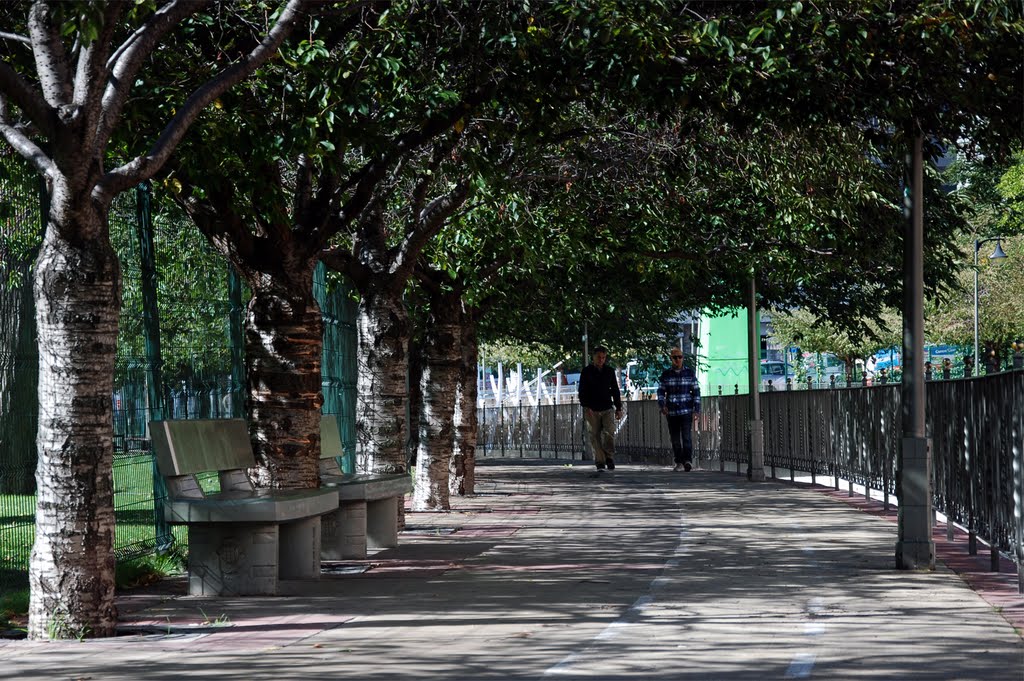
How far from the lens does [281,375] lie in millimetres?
12164

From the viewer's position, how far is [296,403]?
12.2m

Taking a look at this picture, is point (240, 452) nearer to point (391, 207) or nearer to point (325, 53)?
point (325, 53)

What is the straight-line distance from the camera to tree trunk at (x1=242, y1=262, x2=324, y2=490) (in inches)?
478

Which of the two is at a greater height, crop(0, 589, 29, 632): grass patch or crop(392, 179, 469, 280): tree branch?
crop(392, 179, 469, 280): tree branch

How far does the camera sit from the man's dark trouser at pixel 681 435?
85.4ft

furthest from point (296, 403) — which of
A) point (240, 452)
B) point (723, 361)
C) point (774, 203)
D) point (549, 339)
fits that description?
point (723, 361)

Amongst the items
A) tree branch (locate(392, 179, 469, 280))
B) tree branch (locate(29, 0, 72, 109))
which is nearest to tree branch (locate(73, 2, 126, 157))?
tree branch (locate(29, 0, 72, 109))

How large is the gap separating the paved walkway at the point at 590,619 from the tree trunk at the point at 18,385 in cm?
110

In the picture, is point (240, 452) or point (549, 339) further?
point (549, 339)

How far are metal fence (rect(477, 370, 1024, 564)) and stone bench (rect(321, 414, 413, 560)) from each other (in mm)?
4671

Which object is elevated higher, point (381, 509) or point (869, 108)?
point (869, 108)

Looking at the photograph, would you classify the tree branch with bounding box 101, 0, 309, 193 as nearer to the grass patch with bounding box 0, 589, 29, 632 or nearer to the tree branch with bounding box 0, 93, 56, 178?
the tree branch with bounding box 0, 93, 56, 178

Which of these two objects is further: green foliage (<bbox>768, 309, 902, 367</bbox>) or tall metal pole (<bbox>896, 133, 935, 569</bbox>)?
green foliage (<bbox>768, 309, 902, 367</bbox>)

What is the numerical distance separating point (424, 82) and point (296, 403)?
2681mm
